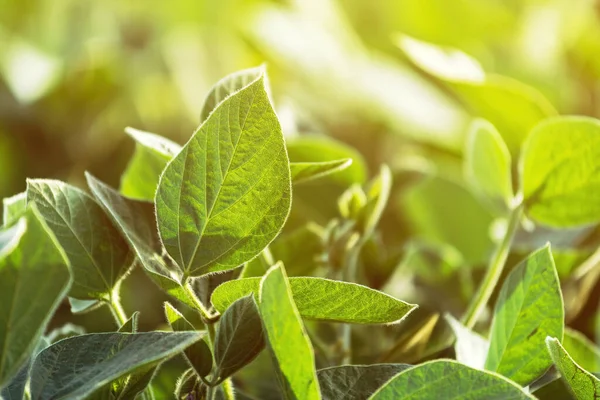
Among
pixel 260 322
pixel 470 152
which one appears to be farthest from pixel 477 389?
pixel 470 152

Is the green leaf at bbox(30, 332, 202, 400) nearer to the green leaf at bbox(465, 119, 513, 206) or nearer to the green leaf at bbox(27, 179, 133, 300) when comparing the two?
the green leaf at bbox(27, 179, 133, 300)

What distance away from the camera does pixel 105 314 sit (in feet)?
3.62

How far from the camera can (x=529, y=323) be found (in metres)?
0.47

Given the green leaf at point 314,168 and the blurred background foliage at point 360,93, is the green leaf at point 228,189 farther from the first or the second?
the blurred background foliage at point 360,93

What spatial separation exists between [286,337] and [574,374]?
0.17 meters

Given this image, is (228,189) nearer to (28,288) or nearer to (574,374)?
(28,288)

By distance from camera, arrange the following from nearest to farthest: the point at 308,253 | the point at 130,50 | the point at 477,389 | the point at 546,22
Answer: the point at 477,389
the point at 308,253
the point at 546,22
the point at 130,50

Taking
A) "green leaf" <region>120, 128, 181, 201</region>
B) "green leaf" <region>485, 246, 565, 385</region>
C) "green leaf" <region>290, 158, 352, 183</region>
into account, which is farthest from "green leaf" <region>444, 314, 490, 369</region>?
"green leaf" <region>120, 128, 181, 201</region>

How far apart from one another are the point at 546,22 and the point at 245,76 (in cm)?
154

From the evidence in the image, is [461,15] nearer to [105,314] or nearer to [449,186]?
[449,186]

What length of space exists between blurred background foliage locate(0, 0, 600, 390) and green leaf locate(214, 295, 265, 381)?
257 mm

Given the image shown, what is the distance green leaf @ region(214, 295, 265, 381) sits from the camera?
400 mm

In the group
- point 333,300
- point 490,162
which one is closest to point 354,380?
point 333,300

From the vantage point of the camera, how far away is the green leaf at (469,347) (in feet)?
1.62
